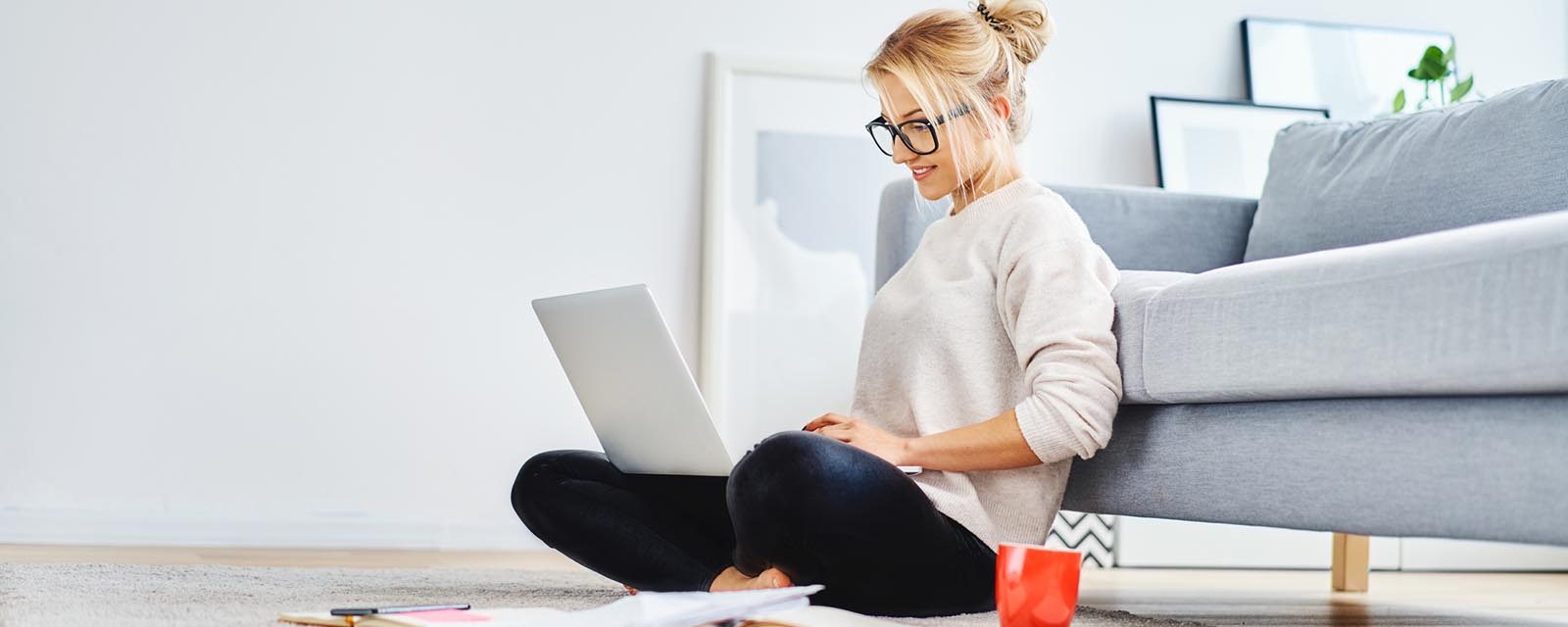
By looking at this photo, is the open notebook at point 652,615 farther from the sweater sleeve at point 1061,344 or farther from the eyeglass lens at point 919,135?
the eyeglass lens at point 919,135

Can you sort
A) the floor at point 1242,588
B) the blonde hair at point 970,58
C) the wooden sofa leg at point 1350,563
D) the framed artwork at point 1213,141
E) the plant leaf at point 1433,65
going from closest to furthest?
the blonde hair at point 970,58 < the floor at point 1242,588 < the wooden sofa leg at point 1350,563 < the plant leaf at point 1433,65 < the framed artwork at point 1213,141

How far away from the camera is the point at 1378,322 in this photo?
1.16 m

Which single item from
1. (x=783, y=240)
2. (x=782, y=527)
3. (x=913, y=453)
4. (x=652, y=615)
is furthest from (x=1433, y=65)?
(x=652, y=615)

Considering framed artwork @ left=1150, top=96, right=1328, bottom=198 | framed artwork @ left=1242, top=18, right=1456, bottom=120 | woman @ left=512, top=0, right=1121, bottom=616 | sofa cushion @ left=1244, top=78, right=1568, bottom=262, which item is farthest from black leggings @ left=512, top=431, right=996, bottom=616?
framed artwork @ left=1242, top=18, right=1456, bottom=120

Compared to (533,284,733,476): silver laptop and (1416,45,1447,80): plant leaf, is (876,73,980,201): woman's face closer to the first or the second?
(533,284,733,476): silver laptop

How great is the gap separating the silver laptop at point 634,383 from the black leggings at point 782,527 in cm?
5

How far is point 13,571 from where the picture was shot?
6.26ft

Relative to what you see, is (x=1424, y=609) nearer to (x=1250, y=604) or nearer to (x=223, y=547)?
(x=1250, y=604)

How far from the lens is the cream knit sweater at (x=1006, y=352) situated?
135 cm

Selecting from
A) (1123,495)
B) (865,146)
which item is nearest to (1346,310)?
(1123,495)

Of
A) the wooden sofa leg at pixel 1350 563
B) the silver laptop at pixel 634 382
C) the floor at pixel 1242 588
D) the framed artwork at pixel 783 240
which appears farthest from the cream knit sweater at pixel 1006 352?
the framed artwork at pixel 783 240

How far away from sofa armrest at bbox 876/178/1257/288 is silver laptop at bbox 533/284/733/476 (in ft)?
2.02

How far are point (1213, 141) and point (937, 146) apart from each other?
2.01m

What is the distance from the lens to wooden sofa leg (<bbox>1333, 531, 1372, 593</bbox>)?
2271mm
